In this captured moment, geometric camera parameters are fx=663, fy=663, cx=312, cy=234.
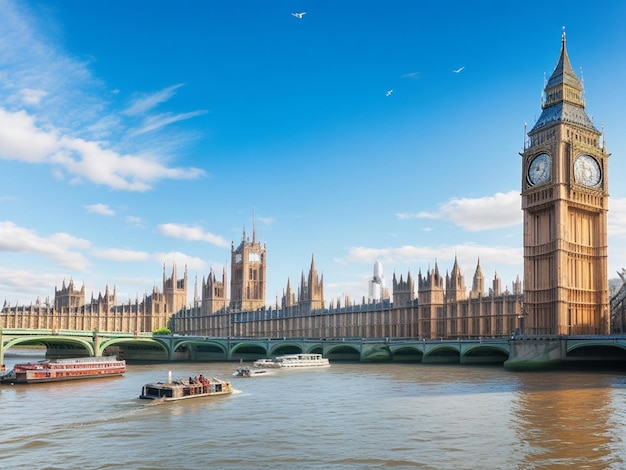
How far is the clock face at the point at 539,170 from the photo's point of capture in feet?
293

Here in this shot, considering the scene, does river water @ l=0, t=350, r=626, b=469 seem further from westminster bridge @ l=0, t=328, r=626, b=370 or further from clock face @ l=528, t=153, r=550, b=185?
clock face @ l=528, t=153, r=550, b=185

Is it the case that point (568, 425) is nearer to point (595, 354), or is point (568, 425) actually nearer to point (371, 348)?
point (595, 354)

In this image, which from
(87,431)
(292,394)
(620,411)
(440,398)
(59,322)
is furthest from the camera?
(59,322)

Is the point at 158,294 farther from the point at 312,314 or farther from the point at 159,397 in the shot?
the point at 159,397

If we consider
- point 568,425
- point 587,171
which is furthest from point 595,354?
point 568,425

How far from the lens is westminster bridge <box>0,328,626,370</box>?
260 ft

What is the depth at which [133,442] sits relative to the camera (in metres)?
35.6

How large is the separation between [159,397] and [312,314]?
343ft

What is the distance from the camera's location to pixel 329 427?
40.2 metres

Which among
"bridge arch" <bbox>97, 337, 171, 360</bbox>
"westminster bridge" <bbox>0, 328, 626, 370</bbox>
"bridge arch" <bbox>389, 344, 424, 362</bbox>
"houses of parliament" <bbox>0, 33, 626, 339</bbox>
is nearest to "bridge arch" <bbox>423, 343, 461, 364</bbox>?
"westminster bridge" <bbox>0, 328, 626, 370</bbox>

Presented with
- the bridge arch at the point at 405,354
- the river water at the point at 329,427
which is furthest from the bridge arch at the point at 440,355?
the river water at the point at 329,427

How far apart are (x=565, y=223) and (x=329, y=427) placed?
58.3 m

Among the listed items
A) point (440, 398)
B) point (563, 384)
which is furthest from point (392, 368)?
point (440, 398)

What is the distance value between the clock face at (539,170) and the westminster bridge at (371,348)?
22.0m
